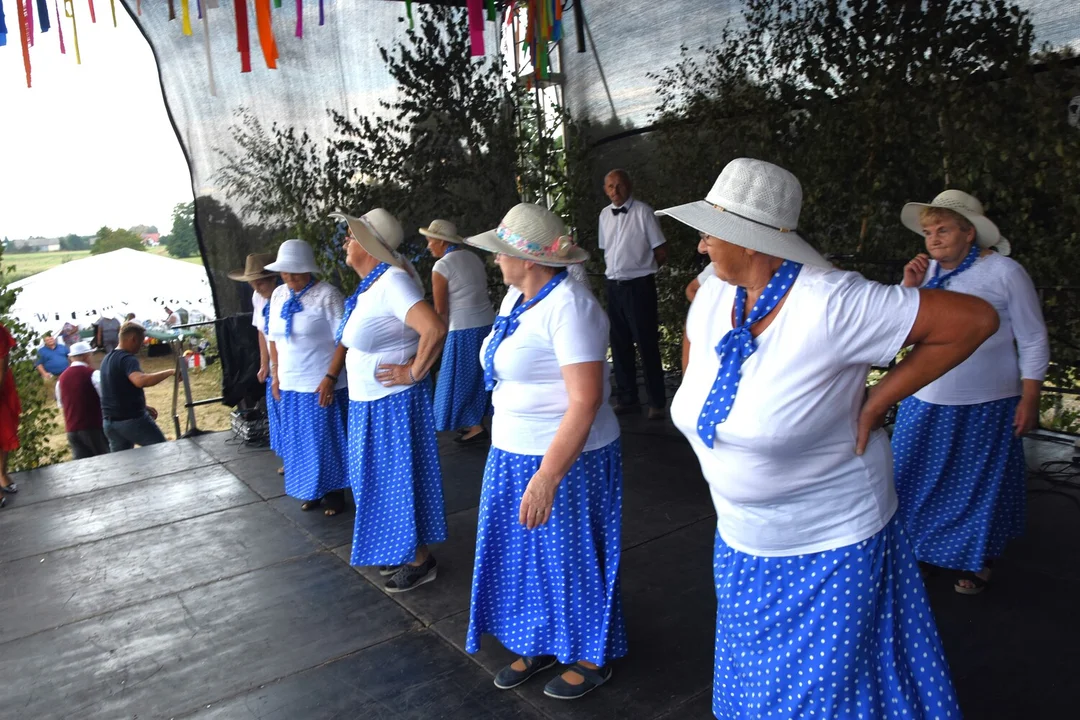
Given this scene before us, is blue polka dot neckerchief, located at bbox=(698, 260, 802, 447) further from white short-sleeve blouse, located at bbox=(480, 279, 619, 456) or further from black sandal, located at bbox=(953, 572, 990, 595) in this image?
black sandal, located at bbox=(953, 572, 990, 595)

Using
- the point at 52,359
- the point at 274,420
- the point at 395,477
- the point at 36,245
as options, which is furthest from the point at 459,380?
the point at 36,245

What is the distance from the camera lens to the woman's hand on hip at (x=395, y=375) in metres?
3.37

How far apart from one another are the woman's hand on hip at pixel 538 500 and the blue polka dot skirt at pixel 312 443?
2.37 metres

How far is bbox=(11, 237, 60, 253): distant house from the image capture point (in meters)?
10.9

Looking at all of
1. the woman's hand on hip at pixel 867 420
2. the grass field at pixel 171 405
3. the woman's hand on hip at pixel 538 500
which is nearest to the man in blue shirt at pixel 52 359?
the grass field at pixel 171 405

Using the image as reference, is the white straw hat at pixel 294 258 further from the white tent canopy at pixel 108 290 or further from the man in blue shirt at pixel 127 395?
the white tent canopy at pixel 108 290

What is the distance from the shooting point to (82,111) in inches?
396

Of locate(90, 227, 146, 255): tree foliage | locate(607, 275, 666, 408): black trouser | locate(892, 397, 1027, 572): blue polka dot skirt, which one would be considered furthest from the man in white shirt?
locate(90, 227, 146, 255): tree foliage

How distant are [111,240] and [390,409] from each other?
10.3 m

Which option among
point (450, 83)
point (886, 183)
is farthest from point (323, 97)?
point (886, 183)

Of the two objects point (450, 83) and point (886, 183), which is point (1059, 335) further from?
point (450, 83)

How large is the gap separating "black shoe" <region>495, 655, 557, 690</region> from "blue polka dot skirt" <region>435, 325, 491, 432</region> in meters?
3.07

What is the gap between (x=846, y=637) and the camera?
1.65 metres

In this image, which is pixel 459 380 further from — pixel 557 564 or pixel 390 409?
pixel 557 564
